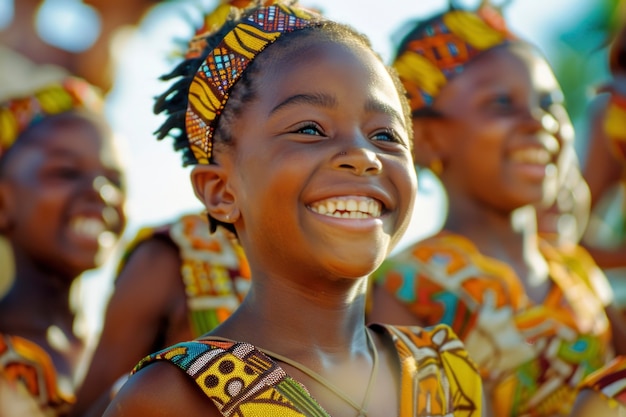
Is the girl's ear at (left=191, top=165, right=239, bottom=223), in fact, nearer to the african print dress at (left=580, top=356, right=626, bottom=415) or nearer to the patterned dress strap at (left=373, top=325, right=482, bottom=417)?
the patterned dress strap at (left=373, top=325, right=482, bottom=417)

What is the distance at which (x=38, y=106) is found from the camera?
4.86 m

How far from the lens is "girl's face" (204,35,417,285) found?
2455 millimetres

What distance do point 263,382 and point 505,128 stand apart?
204 centimetres

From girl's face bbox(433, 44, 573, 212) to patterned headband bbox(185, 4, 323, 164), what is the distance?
58.5 inches

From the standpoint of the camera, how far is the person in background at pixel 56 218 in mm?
4500

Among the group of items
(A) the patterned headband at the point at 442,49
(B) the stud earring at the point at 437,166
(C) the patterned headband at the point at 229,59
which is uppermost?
(C) the patterned headband at the point at 229,59

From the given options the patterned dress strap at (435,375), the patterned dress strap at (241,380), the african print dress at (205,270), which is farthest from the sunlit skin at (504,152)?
the patterned dress strap at (241,380)

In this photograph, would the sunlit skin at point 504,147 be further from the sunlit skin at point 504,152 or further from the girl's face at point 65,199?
the girl's face at point 65,199

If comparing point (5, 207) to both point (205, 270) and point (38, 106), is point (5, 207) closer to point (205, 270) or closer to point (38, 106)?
point (38, 106)

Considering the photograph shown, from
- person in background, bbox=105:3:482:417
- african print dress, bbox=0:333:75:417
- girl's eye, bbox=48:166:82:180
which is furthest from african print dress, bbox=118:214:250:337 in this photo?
person in background, bbox=105:3:482:417

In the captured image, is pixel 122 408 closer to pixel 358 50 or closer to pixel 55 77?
pixel 358 50

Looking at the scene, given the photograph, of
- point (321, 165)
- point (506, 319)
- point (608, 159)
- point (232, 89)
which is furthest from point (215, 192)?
point (608, 159)

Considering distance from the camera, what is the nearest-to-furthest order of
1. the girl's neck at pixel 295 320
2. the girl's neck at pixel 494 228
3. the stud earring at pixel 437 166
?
the girl's neck at pixel 295 320 → the girl's neck at pixel 494 228 → the stud earring at pixel 437 166

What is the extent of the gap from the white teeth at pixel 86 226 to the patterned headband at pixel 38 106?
0.56m
